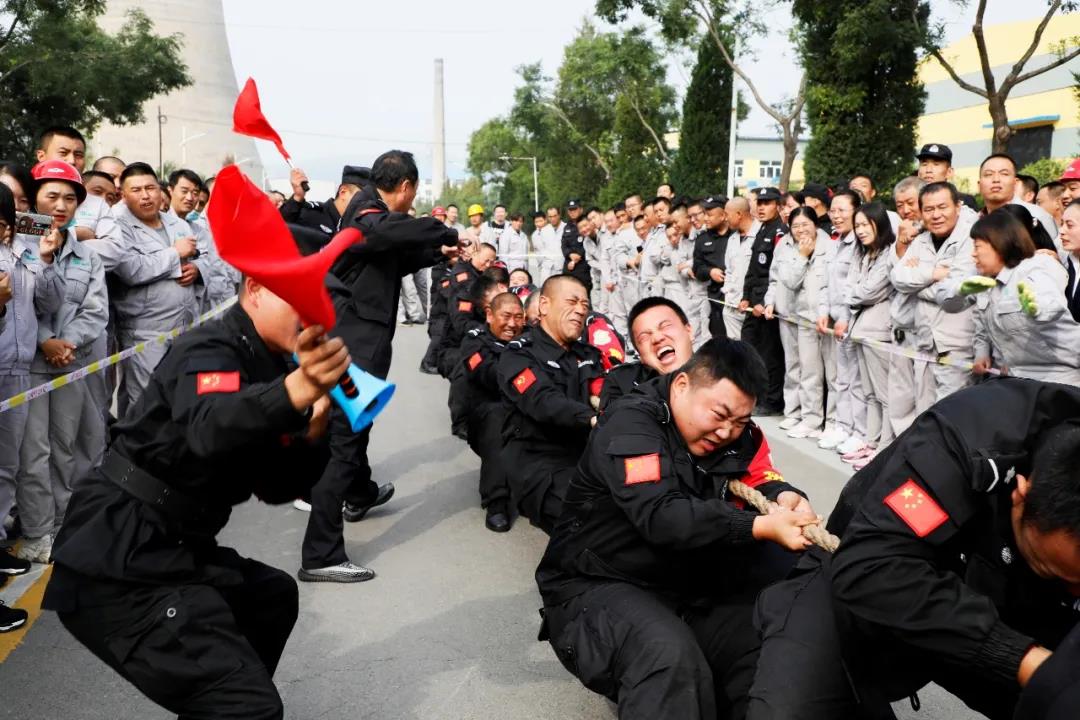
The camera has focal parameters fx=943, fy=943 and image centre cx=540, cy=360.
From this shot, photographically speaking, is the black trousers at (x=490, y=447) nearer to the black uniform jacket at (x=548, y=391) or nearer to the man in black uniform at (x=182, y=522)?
the black uniform jacket at (x=548, y=391)

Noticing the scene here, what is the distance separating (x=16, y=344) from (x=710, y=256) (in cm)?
699

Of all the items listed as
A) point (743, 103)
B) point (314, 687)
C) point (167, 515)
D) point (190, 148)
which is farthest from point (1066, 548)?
point (190, 148)

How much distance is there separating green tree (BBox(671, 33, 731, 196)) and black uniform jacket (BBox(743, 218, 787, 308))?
20.1 metres

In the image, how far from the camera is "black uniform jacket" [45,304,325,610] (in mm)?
2441

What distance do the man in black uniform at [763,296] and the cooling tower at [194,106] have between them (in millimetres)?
60842

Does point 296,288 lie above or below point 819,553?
above

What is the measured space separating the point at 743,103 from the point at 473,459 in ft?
91.9

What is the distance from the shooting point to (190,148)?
66.6 m

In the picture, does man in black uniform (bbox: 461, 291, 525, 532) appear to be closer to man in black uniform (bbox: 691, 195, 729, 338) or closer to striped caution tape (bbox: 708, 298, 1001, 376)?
striped caution tape (bbox: 708, 298, 1001, 376)

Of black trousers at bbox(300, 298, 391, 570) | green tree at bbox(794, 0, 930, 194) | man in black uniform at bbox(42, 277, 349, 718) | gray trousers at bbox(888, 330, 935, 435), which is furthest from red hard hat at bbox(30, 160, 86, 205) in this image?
green tree at bbox(794, 0, 930, 194)

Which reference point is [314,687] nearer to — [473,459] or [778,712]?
[778,712]

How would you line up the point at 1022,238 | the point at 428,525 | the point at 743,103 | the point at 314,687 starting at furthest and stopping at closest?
the point at 743,103 < the point at 428,525 < the point at 1022,238 < the point at 314,687

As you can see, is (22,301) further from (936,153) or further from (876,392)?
(936,153)

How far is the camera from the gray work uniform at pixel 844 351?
7.19 m
